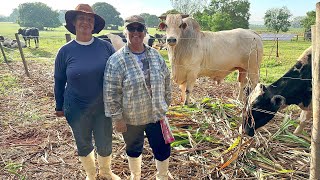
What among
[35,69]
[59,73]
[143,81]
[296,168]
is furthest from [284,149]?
[35,69]

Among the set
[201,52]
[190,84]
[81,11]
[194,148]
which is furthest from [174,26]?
[81,11]

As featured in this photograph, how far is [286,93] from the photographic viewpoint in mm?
4160

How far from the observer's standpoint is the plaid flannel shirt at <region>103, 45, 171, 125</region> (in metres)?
2.68

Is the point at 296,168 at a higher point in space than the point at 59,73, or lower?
lower

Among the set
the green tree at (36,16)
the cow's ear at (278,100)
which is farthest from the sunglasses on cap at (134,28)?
the green tree at (36,16)

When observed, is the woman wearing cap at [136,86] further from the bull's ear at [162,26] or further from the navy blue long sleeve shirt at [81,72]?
the bull's ear at [162,26]

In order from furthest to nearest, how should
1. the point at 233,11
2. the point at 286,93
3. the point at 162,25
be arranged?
the point at 233,11 < the point at 162,25 < the point at 286,93

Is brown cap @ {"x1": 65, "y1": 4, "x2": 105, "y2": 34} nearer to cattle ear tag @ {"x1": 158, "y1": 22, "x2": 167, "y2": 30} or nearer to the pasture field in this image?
the pasture field

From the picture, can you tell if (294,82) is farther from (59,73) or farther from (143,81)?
(59,73)

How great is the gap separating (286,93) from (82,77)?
290 centimetres

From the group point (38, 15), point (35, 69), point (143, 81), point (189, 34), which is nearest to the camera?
point (143, 81)

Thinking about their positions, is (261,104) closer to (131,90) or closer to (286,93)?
(286,93)

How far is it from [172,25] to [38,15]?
98685 millimetres

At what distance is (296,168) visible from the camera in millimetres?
3365
